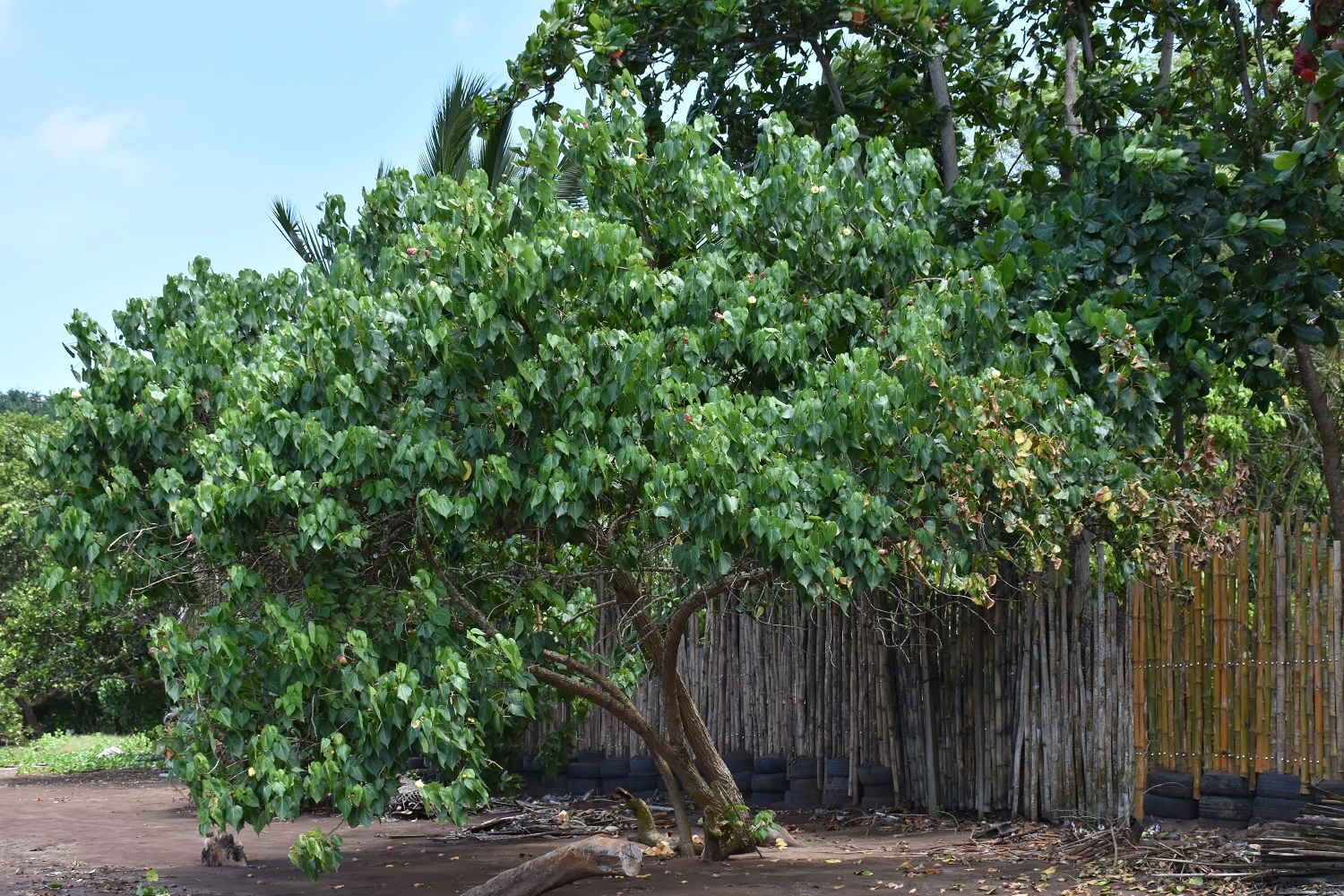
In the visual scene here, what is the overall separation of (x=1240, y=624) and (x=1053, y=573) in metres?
1.51

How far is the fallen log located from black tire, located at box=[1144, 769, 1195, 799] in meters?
2.86

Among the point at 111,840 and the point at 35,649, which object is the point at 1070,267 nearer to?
the point at 111,840

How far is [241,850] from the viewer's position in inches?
328

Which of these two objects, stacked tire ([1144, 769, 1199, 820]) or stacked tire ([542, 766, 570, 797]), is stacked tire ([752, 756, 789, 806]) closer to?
stacked tire ([542, 766, 570, 797])

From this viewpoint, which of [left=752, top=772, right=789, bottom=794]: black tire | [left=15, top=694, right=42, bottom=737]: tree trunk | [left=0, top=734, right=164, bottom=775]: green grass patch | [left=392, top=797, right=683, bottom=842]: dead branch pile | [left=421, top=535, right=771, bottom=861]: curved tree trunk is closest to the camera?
A: [left=421, top=535, right=771, bottom=861]: curved tree trunk

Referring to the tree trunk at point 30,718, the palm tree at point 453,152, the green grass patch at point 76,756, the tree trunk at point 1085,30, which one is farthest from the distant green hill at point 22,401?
the tree trunk at point 1085,30

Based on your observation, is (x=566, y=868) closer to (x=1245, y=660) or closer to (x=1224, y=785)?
(x=1224, y=785)

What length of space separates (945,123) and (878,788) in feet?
15.8

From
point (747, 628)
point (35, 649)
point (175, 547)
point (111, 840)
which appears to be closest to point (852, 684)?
point (747, 628)

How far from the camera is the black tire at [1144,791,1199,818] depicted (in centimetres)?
670

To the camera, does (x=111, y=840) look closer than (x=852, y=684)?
No

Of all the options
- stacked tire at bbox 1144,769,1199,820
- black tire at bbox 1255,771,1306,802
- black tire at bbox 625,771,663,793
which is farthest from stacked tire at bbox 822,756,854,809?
black tire at bbox 1255,771,1306,802

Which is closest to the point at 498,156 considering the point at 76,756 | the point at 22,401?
the point at 76,756

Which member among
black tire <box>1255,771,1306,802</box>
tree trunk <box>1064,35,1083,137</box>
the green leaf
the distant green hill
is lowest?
black tire <box>1255,771,1306,802</box>
